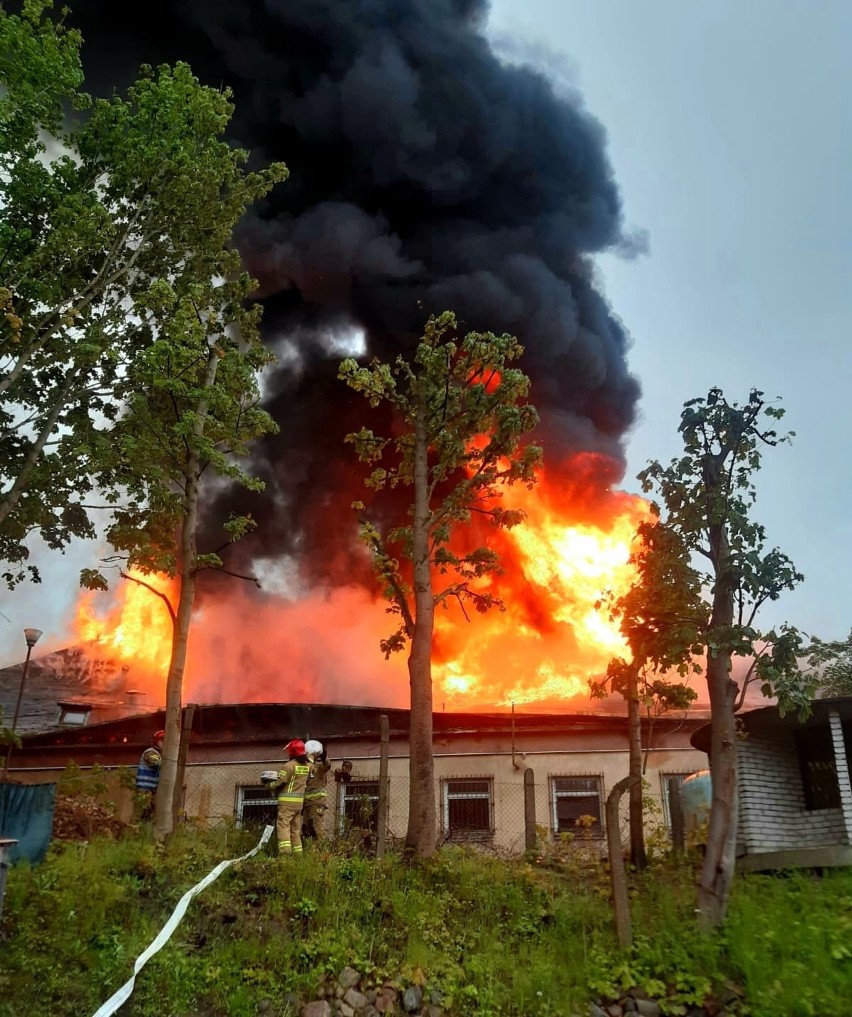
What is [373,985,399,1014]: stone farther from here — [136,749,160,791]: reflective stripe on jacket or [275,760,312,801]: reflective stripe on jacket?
[136,749,160,791]: reflective stripe on jacket

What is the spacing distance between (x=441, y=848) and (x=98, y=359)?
10.5 m

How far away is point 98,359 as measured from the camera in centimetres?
1445

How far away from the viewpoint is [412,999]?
890 centimetres

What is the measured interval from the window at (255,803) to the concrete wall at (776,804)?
35.2ft

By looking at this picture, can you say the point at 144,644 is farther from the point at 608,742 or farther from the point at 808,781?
the point at 808,781

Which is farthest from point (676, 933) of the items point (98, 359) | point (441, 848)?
point (98, 359)

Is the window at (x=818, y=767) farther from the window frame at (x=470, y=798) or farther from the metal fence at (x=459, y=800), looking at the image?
the window frame at (x=470, y=798)

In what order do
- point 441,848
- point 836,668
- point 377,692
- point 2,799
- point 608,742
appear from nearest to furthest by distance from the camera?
point 2,799
point 441,848
point 608,742
point 836,668
point 377,692

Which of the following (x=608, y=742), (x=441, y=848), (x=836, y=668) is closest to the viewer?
(x=441, y=848)

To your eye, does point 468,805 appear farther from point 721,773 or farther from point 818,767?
point 721,773

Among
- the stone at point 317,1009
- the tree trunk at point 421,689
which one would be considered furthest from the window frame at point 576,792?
the stone at point 317,1009

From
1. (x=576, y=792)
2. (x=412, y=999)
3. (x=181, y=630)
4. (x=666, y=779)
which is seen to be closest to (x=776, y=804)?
(x=666, y=779)

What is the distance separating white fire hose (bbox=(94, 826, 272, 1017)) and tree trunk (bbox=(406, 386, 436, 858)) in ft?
8.20

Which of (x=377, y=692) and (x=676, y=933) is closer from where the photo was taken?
(x=676, y=933)
